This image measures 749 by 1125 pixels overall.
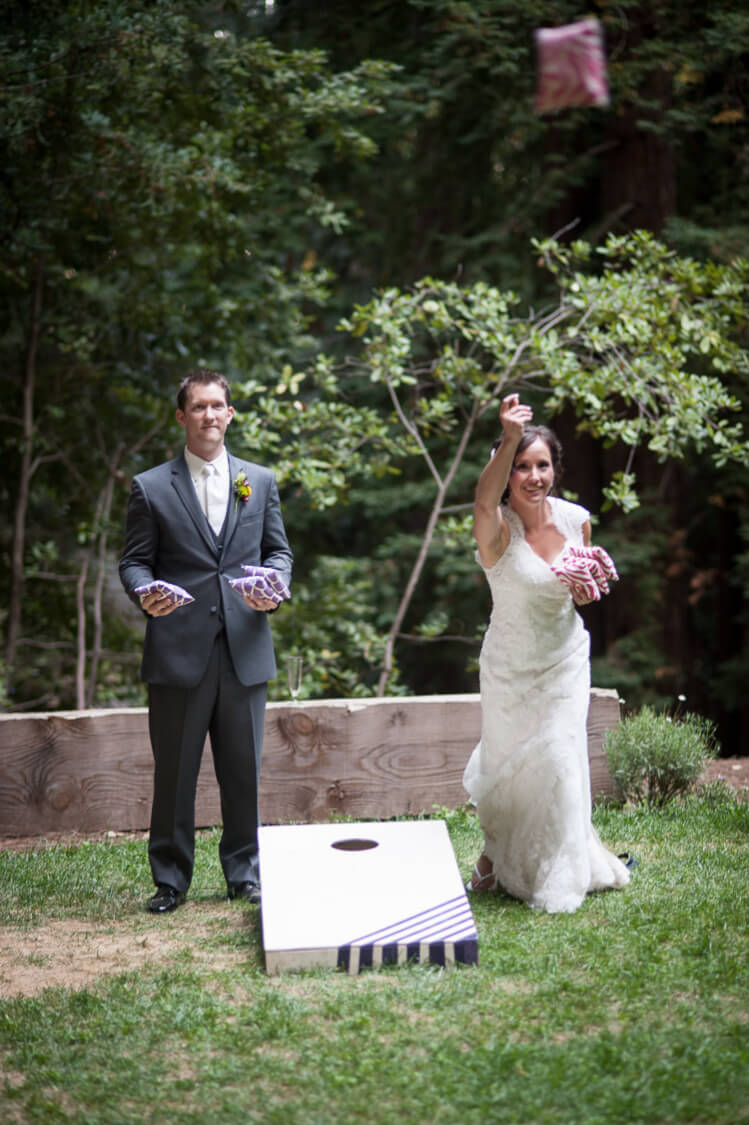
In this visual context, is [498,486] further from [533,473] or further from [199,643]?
[199,643]

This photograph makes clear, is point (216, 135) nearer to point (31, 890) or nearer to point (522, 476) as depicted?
point (522, 476)

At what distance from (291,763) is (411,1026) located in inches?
106

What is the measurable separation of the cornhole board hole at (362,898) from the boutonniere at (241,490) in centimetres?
125

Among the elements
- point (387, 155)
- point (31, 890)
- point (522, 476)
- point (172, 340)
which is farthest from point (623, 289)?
point (387, 155)

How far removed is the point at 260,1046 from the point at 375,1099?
17.0 inches

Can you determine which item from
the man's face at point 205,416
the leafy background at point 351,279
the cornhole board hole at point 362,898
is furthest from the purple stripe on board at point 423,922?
the leafy background at point 351,279

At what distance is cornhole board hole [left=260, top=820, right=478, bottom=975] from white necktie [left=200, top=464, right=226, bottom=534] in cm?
119

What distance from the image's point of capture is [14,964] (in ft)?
12.5

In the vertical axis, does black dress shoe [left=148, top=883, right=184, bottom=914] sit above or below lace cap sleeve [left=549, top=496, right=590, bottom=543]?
below

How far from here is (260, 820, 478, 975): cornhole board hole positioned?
3.55m

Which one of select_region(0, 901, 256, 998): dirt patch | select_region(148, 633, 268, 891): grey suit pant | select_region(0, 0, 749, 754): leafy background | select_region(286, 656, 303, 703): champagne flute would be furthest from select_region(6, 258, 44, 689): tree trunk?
select_region(0, 901, 256, 998): dirt patch

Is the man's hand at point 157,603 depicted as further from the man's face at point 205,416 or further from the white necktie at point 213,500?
the man's face at point 205,416

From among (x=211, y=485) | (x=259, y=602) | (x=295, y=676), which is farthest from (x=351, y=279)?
(x=259, y=602)

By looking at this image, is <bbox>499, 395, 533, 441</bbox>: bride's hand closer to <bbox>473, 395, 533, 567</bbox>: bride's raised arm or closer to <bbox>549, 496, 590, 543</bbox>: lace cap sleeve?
<bbox>473, 395, 533, 567</bbox>: bride's raised arm
